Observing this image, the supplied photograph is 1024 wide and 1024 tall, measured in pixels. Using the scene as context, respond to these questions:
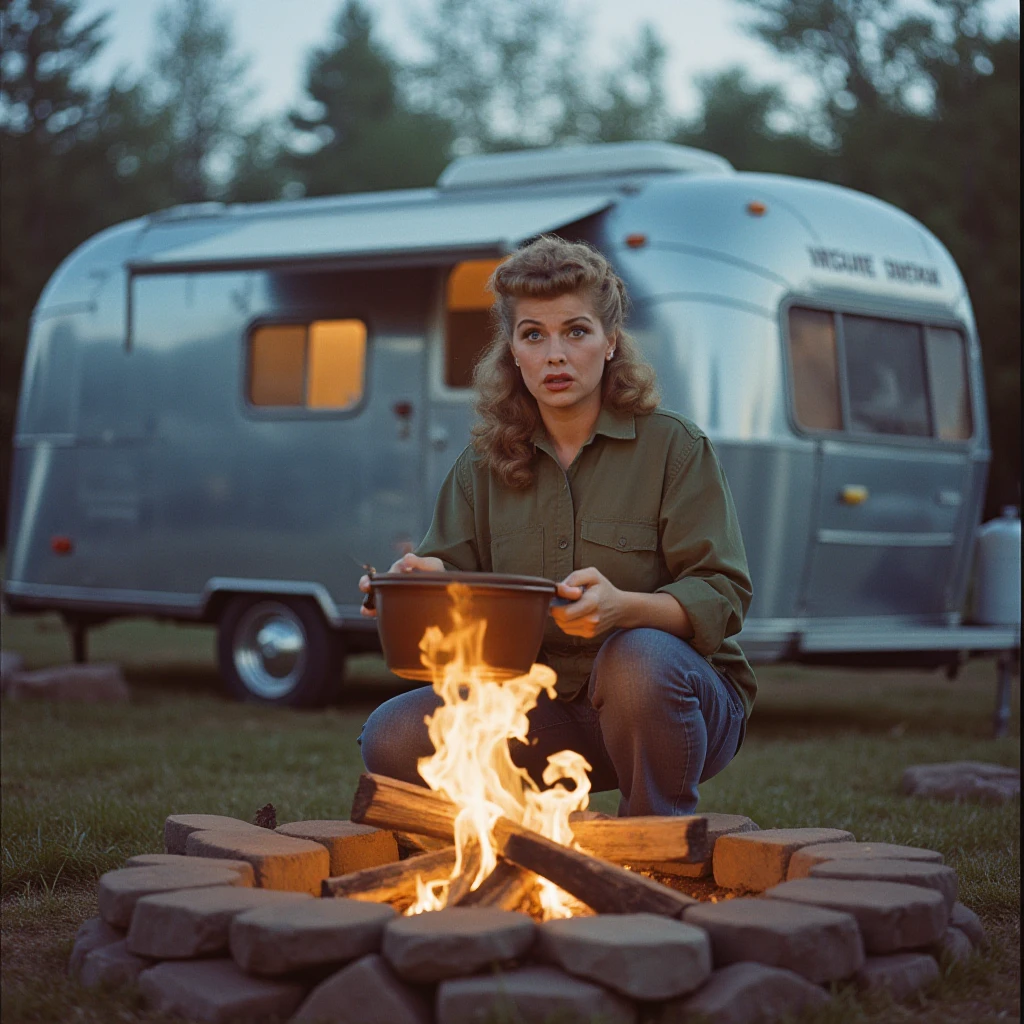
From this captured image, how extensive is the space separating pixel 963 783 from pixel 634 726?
8.51ft

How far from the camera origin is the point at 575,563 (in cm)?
327

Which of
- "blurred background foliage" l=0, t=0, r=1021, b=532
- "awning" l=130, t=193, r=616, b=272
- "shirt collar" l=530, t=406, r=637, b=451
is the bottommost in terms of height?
"shirt collar" l=530, t=406, r=637, b=451

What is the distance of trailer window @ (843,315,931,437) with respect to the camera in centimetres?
741

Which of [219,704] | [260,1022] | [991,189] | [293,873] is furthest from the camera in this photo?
[991,189]

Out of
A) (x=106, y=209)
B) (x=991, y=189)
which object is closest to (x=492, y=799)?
(x=991, y=189)

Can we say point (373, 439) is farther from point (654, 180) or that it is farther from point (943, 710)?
point (943, 710)

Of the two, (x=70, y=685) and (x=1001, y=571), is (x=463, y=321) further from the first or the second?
(x=1001, y=571)

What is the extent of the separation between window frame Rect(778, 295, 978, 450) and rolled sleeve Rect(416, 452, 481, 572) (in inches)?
153

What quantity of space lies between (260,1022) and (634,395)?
5.01 ft

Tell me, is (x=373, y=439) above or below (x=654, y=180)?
below

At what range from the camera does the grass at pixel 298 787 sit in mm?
2766

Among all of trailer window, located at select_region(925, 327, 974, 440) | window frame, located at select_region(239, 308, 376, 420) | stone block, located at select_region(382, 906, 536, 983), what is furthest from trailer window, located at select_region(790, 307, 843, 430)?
stone block, located at select_region(382, 906, 536, 983)

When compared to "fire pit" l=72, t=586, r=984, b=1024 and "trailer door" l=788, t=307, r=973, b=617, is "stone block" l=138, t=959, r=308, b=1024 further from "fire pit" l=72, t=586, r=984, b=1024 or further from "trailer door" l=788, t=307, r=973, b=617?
"trailer door" l=788, t=307, r=973, b=617

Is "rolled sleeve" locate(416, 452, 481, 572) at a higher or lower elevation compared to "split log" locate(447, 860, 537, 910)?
higher
